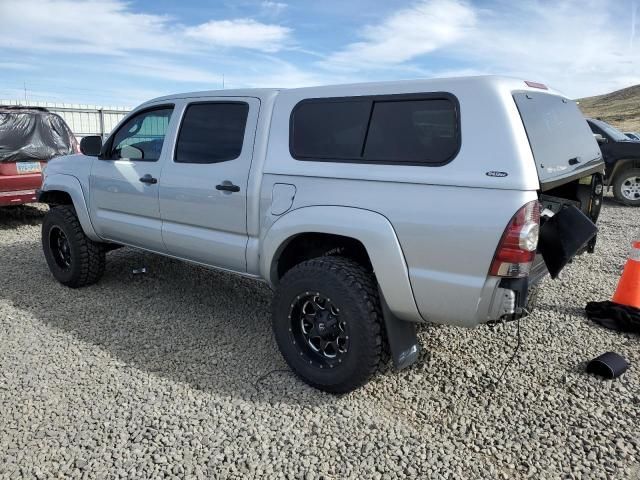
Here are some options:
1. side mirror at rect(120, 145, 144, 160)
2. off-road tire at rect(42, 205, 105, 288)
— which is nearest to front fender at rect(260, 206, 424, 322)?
side mirror at rect(120, 145, 144, 160)

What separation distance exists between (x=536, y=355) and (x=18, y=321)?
4185 mm

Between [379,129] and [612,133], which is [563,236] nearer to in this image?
[379,129]

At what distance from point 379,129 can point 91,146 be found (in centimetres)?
297

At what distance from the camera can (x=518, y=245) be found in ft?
8.30

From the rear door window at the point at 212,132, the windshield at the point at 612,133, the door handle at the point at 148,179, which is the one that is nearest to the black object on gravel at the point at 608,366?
the rear door window at the point at 212,132

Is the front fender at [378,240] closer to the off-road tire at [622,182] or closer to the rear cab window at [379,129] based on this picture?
the rear cab window at [379,129]

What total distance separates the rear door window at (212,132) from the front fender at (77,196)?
140cm

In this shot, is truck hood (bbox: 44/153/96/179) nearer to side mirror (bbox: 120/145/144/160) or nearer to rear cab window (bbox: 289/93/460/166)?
side mirror (bbox: 120/145/144/160)

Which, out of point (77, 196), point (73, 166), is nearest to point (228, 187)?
point (77, 196)

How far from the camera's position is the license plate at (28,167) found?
24.8ft

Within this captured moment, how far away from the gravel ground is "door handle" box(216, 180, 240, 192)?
3.98 ft

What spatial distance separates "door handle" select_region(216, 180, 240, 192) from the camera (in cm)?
359

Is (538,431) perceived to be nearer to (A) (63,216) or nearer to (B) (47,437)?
(B) (47,437)

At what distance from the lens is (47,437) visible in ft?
9.02
